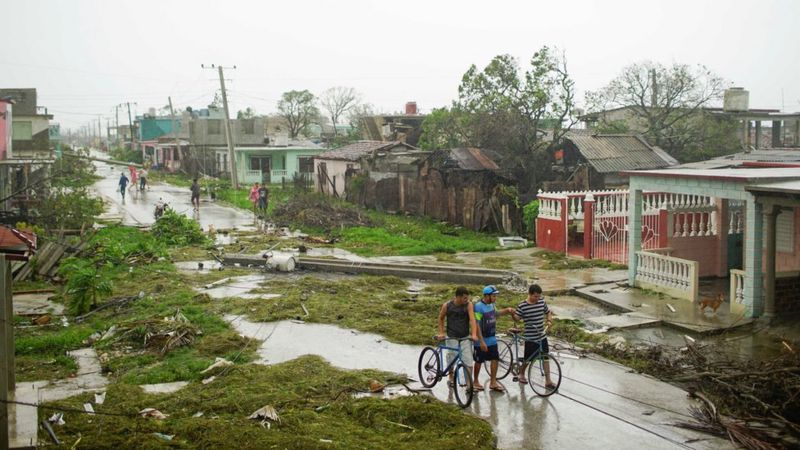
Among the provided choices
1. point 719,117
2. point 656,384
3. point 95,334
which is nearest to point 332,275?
point 95,334

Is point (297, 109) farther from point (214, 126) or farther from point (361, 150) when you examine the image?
point (361, 150)

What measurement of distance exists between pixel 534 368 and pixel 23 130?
134ft

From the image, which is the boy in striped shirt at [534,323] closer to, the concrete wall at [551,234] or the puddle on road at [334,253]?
the puddle on road at [334,253]

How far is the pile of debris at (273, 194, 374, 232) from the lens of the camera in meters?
28.8

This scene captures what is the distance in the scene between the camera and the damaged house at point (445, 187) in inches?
1030

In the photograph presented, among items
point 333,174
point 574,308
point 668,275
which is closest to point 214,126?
point 333,174

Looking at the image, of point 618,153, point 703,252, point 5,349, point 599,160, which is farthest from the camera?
point 618,153

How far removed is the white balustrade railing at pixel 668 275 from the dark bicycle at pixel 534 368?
5.26 m

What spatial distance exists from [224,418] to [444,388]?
3108 mm

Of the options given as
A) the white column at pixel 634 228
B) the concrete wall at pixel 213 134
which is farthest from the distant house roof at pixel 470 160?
the concrete wall at pixel 213 134

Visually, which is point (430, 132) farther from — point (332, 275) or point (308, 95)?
point (308, 95)

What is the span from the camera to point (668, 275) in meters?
16.5

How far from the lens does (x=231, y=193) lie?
44500mm

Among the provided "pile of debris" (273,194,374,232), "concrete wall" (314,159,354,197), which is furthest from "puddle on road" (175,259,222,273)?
"concrete wall" (314,159,354,197)
